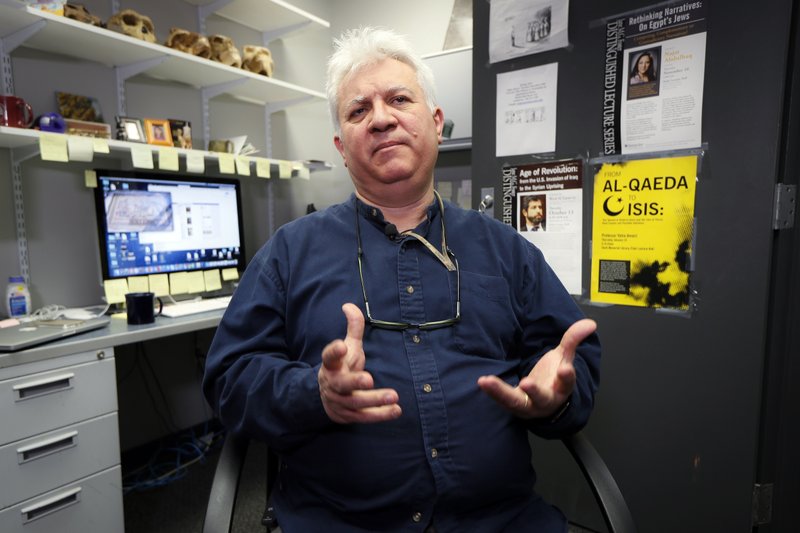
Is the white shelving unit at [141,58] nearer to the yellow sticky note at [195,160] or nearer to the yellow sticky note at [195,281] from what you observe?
the yellow sticky note at [195,160]

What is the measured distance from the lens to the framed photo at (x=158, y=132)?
196 cm

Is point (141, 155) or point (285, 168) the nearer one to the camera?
point (141, 155)

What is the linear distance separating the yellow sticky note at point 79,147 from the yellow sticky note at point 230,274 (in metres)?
0.74

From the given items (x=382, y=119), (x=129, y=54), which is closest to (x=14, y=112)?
(x=129, y=54)

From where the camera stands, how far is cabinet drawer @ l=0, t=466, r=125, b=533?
120 cm

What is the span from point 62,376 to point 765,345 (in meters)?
1.84

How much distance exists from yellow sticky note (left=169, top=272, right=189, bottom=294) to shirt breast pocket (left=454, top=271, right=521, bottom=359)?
1.45 meters

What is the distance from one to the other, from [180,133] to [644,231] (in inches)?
73.7

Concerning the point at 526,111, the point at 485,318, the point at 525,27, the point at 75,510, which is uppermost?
the point at 525,27

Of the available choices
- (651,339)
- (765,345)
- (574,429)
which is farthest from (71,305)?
(765,345)

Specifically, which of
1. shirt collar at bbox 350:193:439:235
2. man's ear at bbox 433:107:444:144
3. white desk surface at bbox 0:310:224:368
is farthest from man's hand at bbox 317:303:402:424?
white desk surface at bbox 0:310:224:368

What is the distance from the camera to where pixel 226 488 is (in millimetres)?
797

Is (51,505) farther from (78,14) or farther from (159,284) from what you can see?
(78,14)

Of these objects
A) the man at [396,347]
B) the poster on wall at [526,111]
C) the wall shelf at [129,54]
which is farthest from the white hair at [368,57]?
the wall shelf at [129,54]
